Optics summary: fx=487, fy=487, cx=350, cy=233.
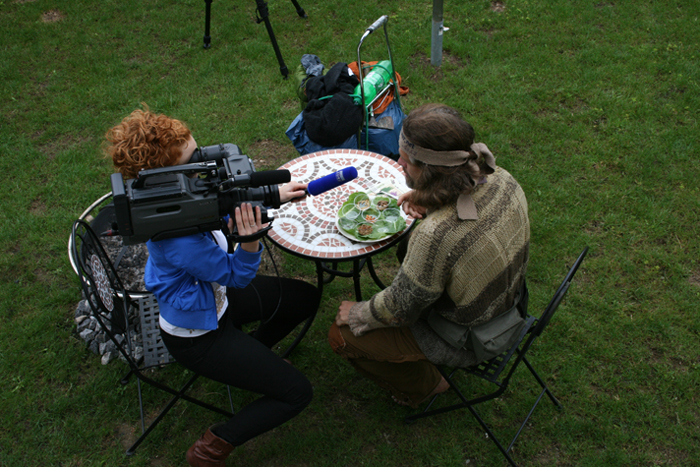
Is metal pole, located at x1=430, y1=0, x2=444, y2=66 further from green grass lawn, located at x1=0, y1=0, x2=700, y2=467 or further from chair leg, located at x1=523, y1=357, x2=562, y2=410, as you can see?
chair leg, located at x1=523, y1=357, x2=562, y2=410

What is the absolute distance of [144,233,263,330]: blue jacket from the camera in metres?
2.08

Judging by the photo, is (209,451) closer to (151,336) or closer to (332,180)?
(151,336)

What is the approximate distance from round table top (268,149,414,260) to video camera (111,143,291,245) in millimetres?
567

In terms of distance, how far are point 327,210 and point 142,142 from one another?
3.57 ft

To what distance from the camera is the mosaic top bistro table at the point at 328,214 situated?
2.53 meters

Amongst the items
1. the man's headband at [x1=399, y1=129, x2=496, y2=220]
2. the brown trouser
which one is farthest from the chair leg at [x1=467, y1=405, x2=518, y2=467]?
the man's headband at [x1=399, y1=129, x2=496, y2=220]

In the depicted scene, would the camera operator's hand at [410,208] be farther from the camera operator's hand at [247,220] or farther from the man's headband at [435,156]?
the camera operator's hand at [247,220]

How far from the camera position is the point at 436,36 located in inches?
199

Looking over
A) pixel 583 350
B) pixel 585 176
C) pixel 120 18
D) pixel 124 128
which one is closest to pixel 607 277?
pixel 583 350

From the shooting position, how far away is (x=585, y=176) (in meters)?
4.15

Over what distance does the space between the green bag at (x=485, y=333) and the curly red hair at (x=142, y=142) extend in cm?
144

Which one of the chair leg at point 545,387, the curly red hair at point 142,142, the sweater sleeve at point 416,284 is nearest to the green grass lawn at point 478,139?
the chair leg at point 545,387

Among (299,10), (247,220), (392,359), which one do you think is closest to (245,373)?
(392,359)

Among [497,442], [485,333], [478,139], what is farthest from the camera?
[478,139]
